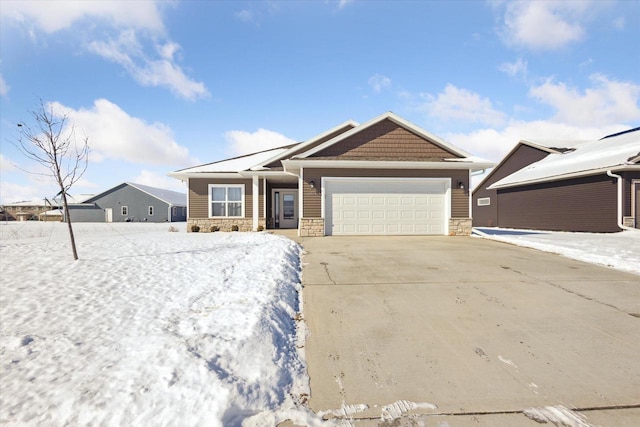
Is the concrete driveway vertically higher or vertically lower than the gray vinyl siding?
lower

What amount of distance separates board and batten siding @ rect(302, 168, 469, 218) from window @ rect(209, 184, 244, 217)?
15.8 ft

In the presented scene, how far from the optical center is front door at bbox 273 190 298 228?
1579 centimetres

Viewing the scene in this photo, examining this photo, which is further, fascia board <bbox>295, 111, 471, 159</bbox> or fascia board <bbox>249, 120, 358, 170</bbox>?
fascia board <bbox>249, 120, 358, 170</bbox>

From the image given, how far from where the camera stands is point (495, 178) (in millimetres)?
24359

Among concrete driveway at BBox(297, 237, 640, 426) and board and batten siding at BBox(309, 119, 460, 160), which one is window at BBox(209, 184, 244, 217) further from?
concrete driveway at BBox(297, 237, 640, 426)

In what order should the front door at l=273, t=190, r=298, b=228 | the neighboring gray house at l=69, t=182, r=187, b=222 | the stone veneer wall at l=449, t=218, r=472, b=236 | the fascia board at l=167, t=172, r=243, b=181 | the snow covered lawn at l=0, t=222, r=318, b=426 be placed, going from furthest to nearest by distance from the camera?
1. the neighboring gray house at l=69, t=182, r=187, b=222
2. the front door at l=273, t=190, r=298, b=228
3. the fascia board at l=167, t=172, r=243, b=181
4. the stone veneer wall at l=449, t=218, r=472, b=236
5. the snow covered lawn at l=0, t=222, r=318, b=426

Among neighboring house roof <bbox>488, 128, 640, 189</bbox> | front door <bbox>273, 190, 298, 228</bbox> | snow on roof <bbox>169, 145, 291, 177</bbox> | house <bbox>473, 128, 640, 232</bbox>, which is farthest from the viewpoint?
front door <bbox>273, 190, 298, 228</bbox>

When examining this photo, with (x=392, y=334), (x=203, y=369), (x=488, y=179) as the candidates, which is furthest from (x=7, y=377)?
(x=488, y=179)

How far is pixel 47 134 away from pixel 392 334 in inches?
340

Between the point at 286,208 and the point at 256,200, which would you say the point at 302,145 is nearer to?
the point at 256,200

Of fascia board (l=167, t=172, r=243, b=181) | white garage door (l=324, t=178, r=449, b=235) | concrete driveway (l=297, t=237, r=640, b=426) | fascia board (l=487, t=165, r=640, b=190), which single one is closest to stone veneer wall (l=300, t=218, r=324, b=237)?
white garage door (l=324, t=178, r=449, b=235)

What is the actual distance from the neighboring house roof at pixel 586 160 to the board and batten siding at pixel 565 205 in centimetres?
60

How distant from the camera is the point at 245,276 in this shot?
5160 millimetres

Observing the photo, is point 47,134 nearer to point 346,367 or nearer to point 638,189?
point 346,367
